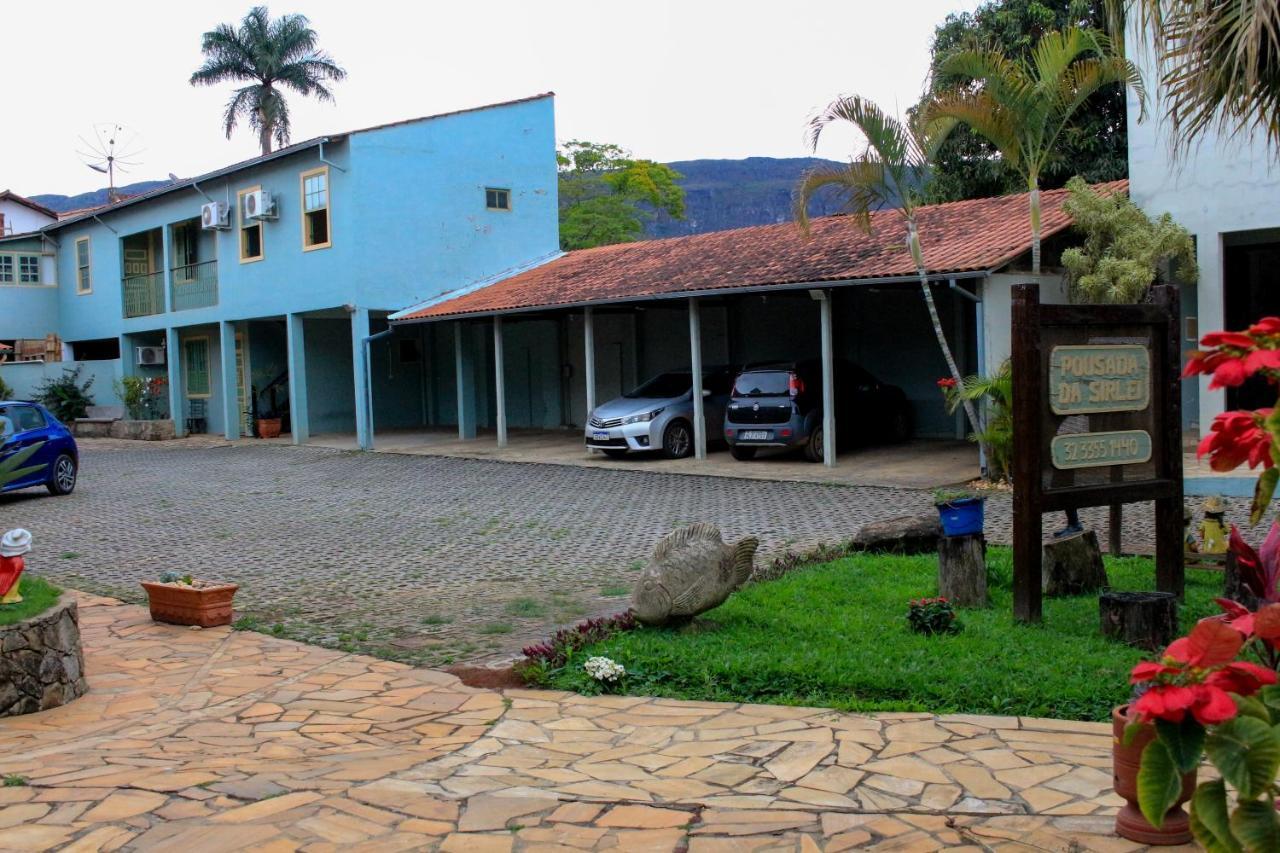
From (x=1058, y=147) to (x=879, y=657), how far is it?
64.6 feet

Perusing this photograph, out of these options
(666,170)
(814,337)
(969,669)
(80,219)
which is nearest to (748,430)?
(814,337)

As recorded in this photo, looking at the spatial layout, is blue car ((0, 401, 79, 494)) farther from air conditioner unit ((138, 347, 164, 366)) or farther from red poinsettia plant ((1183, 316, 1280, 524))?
red poinsettia plant ((1183, 316, 1280, 524))

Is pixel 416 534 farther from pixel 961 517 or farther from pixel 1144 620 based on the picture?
pixel 1144 620

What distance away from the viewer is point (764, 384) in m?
17.7

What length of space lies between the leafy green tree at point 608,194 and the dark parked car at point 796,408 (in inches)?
1004

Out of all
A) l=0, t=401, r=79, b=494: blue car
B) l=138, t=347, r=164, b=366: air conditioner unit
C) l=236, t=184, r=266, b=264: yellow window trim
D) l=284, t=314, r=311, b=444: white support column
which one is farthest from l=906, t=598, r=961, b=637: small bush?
l=138, t=347, r=164, b=366: air conditioner unit

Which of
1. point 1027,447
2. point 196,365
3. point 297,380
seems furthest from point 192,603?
point 196,365

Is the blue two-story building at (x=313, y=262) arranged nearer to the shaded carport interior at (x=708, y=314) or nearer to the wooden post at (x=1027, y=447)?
the shaded carport interior at (x=708, y=314)

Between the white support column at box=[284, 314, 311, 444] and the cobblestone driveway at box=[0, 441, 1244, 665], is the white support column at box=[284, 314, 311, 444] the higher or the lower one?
the higher one

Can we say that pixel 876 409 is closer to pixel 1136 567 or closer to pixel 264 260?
pixel 1136 567

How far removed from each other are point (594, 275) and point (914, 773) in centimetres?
1845

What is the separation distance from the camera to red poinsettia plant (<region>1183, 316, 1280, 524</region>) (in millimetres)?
2414

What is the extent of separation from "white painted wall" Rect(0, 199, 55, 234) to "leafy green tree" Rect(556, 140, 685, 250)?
1819cm

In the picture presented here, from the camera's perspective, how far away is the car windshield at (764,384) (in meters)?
17.5
